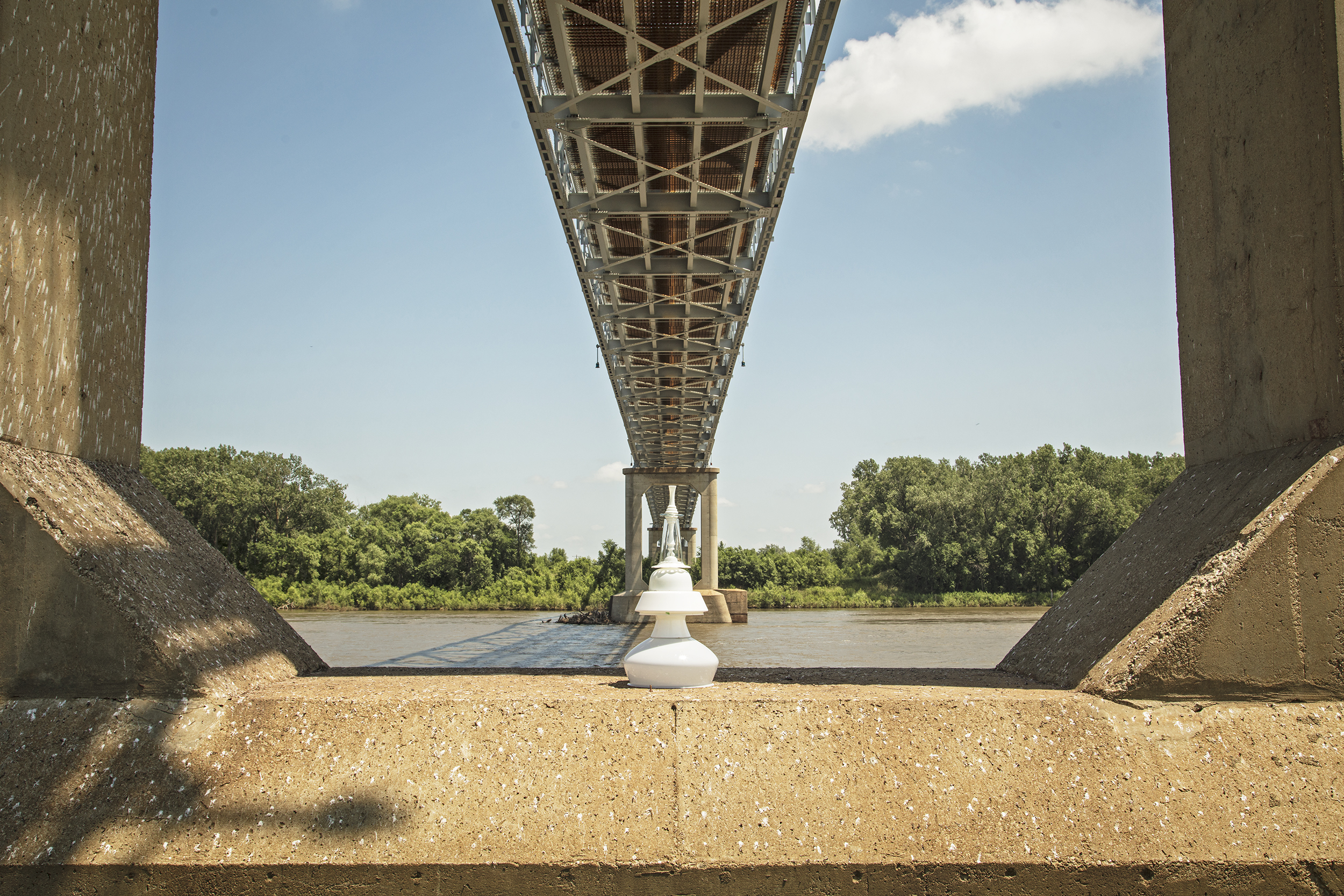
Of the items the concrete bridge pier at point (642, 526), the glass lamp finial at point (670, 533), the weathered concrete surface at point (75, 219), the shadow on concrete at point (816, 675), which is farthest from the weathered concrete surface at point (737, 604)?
the weathered concrete surface at point (75, 219)

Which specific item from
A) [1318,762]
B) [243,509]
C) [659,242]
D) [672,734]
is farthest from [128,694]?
[243,509]

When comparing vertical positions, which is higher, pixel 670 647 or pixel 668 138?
pixel 668 138

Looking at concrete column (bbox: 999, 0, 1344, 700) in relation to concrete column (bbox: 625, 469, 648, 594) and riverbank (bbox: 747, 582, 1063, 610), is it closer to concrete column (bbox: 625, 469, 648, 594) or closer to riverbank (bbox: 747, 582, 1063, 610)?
concrete column (bbox: 625, 469, 648, 594)

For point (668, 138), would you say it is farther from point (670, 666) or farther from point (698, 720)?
point (698, 720)

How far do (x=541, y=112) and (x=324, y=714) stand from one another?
9.33 metres

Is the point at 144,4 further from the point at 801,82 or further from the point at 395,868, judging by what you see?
the point at 801,82

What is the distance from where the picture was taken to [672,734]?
111 inches

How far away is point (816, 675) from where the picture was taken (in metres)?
3.78

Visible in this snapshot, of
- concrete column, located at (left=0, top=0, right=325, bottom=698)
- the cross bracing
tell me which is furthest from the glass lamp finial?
the cross bracing

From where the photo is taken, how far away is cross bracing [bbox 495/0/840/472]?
10.0 m

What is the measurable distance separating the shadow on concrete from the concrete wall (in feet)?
4.07

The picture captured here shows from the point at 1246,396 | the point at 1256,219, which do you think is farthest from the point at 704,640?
the point at 1256,219

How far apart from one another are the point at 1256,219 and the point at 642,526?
41768 mm

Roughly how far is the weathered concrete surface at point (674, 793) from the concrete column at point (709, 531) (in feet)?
130
